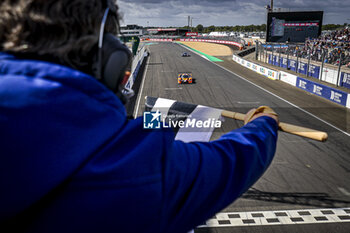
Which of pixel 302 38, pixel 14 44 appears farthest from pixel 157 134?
pixel 302 38

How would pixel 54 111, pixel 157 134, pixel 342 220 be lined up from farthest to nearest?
pixel 342 220
pixel 157 134
pixel 54 111

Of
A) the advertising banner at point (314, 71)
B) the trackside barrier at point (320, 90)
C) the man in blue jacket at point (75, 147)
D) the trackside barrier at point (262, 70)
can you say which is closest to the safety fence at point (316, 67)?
the advertising banner at point (314, 71)

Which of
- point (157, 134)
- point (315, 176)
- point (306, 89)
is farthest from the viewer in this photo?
point (306, 89)

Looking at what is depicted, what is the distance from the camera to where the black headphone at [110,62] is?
102 centimetres

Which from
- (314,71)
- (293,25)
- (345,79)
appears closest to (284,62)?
(314,71)

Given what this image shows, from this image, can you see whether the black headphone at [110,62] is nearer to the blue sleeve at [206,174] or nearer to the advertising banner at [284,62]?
the blue sleeve at [206,174]

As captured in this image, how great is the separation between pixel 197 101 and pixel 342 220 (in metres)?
15.7

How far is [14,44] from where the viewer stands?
2.86ft

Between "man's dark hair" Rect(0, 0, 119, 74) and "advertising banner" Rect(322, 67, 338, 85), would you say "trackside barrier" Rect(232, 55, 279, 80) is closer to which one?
"advertising banner" Rect(322, 67, 338, 85)

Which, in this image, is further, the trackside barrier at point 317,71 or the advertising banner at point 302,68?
the advertising banner at point 302,68

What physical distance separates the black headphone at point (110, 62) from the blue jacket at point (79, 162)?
0.17 metres

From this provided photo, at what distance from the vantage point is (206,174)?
40.1 inches

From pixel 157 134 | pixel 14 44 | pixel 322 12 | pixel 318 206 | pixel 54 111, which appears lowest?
pixel 318 206

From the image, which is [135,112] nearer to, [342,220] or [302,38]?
[342,220]
